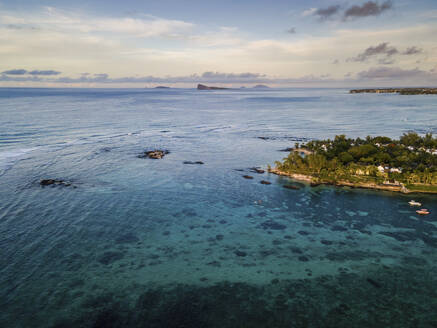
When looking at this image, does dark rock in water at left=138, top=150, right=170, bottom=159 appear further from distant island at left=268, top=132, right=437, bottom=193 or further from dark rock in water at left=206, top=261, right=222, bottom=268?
dark rock in water at left=206, top=261, right=222, bottom=268

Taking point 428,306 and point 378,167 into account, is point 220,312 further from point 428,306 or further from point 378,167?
point 378,167

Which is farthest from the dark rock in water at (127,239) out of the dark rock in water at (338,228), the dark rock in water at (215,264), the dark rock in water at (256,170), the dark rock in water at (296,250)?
the dark rock in water at (256,170)

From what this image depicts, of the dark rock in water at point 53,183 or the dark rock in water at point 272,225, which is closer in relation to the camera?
the dark rock in water at point 272,225

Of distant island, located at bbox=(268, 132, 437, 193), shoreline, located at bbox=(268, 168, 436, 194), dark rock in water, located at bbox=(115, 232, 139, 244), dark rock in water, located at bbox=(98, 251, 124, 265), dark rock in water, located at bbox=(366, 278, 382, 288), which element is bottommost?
dark rock in water, located at bbox=(98, 251, 124, 265)

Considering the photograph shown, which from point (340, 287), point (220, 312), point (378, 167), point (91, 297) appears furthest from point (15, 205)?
point (378, 167)

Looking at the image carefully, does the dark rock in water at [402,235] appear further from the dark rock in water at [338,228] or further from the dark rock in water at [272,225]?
the dark rock in water at [272,225]

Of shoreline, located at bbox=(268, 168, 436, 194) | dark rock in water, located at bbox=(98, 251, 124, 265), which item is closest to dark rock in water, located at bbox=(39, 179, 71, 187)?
dark rock in water, located at bbox=(98, 251, 124, 265)
